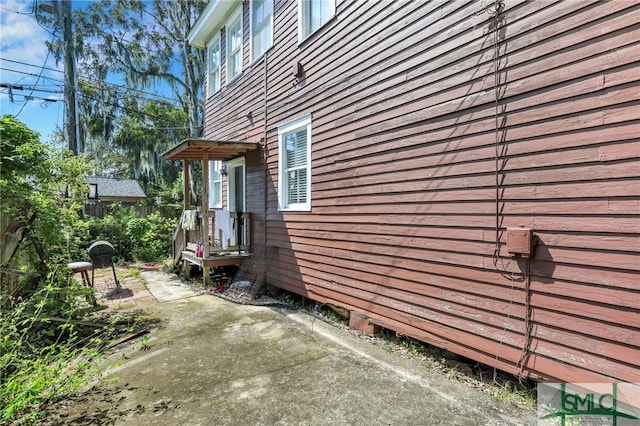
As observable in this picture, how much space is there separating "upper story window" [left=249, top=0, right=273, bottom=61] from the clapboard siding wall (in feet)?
6.81

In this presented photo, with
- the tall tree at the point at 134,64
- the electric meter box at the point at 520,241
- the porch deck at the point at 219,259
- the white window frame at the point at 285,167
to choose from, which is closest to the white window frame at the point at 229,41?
the white window frame at the point at 285,167

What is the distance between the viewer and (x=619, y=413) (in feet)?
7.07

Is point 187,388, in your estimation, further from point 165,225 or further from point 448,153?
point 165,225

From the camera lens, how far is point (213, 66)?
371 inches

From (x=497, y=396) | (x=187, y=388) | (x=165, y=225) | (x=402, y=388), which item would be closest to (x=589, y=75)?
(x=497, y=396)

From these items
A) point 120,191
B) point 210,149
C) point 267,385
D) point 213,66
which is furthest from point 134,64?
point 267,385

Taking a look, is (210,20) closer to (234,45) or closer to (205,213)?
(234,45)

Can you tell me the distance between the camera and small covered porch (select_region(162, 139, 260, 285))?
6281 millimetres

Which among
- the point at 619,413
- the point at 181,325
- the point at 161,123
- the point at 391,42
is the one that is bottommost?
the point at 181,325

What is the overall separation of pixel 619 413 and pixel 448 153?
7.67ft

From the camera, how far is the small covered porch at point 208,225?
20.6 ft

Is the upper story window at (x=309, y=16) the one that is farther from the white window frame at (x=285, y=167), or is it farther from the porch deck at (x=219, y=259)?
the porch deck at (x=219, y=259)

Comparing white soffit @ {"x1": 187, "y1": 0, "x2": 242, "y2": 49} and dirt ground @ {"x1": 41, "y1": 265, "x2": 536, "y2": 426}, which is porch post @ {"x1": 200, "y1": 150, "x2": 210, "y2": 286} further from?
white soffit @ {"x1": 187, "y1": 0, "x2": 242, "y2": 49}

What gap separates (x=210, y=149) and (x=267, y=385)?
16.2 ft
